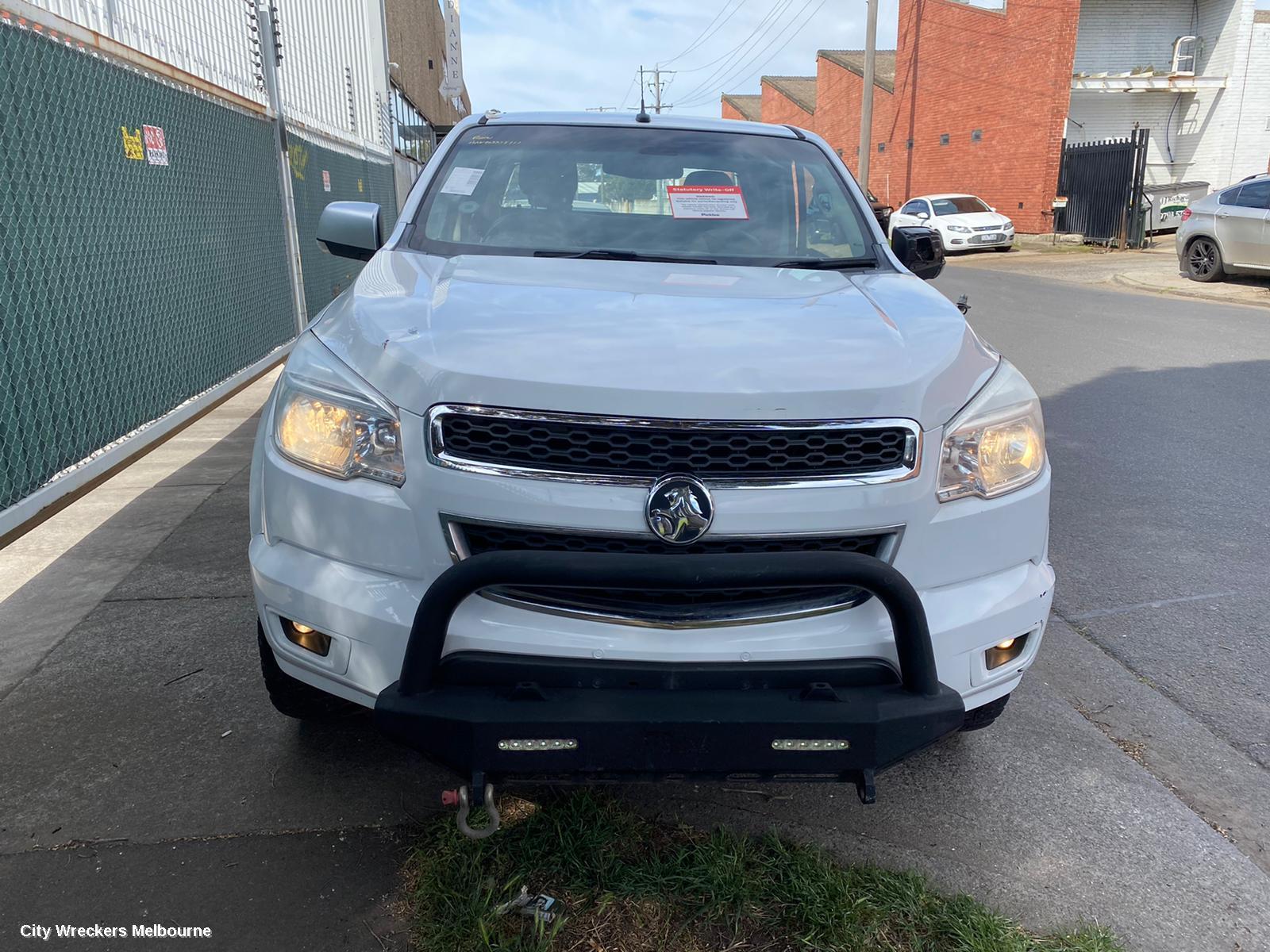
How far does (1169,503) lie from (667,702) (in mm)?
4374

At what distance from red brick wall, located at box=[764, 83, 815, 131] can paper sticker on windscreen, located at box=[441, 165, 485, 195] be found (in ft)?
155

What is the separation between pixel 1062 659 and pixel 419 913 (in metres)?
2.50

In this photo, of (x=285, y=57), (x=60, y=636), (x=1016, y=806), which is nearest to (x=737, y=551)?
(x=1016, y=806)

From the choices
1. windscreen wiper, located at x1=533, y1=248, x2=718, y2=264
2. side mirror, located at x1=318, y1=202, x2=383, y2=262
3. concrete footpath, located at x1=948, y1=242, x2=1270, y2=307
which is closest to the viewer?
windscreen wiper, located at x1=533, y1=248, x2=718, y2=264

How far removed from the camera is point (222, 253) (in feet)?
26.8

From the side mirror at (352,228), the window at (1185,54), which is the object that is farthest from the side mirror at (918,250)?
the window at (1185,54)

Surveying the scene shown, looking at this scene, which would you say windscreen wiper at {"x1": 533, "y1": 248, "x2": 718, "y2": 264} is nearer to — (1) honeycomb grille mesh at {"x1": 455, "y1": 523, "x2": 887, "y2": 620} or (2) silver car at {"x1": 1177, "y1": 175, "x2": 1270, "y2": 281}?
→ (1) honeycomb grille mesh at {"x1": 455, "y1": 523, "x2": 887, "y2": 620}

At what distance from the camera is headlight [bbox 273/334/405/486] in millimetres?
2127

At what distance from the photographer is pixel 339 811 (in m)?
2.62

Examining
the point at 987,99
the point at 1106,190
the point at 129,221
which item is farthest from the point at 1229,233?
the point at 987,99

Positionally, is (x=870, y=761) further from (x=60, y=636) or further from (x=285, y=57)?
(x=285, y=57)

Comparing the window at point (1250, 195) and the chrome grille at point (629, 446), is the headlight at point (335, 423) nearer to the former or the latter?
the chrome grille at point (629, 446)

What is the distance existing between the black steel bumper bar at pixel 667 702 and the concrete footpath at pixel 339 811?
58cm

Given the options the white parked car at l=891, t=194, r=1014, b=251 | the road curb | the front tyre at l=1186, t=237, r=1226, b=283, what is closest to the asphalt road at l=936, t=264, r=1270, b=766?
the road curb
